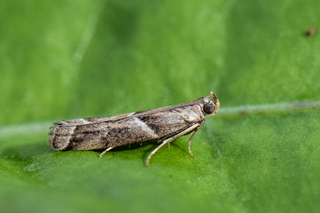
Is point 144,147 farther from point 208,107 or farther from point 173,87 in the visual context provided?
point 173,87

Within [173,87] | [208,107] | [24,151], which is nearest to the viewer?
[24,151]

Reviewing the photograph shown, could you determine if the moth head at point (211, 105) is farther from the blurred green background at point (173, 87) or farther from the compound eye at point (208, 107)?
the blurred green background at point (173, 87)

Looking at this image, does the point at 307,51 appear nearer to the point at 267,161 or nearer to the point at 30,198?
the point at 267,161

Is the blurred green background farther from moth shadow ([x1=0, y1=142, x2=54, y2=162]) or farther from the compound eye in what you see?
the compound eye

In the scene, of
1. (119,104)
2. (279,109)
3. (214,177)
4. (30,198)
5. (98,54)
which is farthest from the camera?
(98,54)

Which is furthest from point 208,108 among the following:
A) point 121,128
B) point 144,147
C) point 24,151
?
point 24,151

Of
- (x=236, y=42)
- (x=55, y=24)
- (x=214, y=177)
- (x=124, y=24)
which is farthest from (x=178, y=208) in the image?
(x=55, y=24)

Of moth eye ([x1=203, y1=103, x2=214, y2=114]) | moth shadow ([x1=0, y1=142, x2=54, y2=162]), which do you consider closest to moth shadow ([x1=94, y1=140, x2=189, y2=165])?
moth eye ([x1=203, y1=103, x2=214, y2=114])
